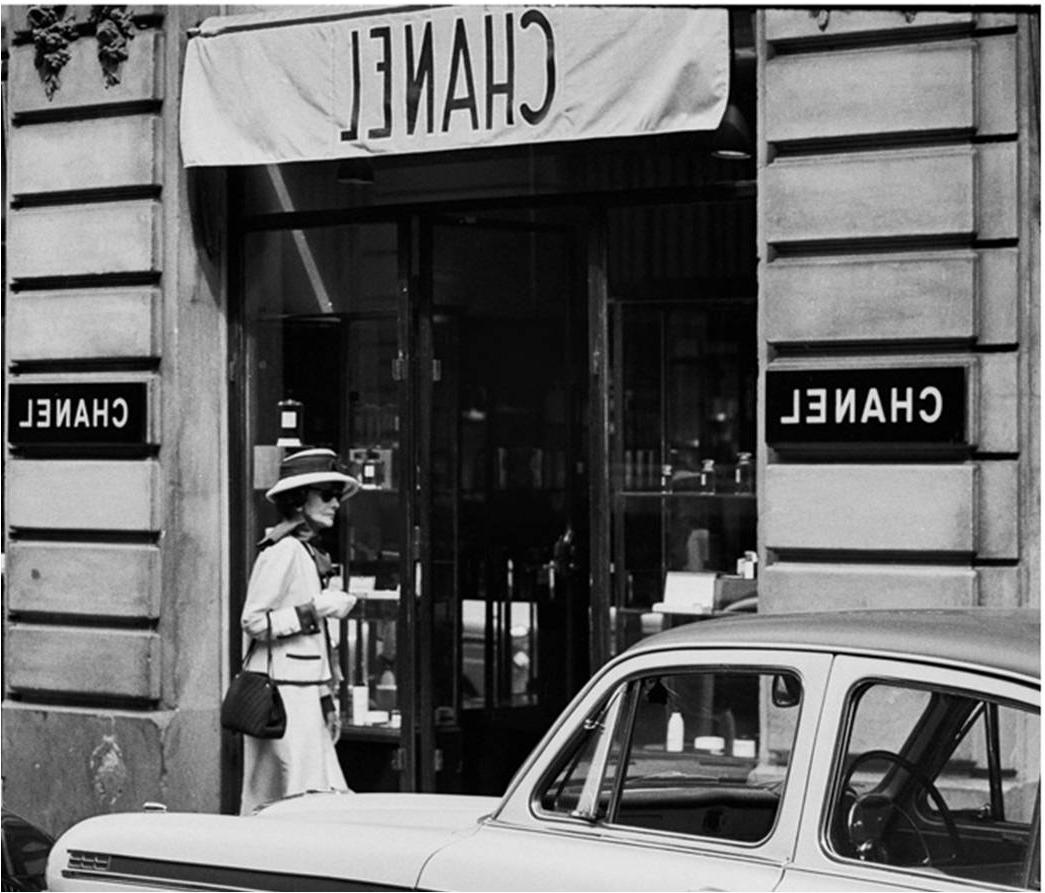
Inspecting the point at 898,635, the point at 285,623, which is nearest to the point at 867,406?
the point at 285,623

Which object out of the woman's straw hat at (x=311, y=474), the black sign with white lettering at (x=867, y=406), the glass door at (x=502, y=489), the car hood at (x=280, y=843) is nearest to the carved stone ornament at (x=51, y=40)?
the glass door at (x=502, y=489)

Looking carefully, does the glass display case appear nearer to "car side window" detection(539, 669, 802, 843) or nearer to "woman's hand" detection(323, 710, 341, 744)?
"woman's hand" detection(323, 710, 341, 744)

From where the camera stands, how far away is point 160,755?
453 inches

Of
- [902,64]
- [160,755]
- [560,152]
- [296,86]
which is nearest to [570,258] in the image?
[560,152]

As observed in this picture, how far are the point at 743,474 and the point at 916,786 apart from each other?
20.9 ft

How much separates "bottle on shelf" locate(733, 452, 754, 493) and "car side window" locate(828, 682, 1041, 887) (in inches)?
246

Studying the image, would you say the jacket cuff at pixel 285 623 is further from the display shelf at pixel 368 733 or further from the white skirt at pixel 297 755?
the display shelf at pixel 368 733

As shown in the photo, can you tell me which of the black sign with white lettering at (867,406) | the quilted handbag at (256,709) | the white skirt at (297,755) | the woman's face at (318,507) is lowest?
the white skirt at (297,755)

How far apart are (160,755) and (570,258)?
3.69 metres

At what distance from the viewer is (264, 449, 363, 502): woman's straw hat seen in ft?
32.1

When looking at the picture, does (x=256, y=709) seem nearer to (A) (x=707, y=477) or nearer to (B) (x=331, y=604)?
(B) (x=331, y=604)

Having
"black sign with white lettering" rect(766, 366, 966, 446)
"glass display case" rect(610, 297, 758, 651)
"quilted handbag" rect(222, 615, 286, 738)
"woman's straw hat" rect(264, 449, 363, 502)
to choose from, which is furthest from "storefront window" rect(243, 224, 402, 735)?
"black sign with white lettering" rect(766, 366, 966, 446)

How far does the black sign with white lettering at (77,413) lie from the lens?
38.7ft

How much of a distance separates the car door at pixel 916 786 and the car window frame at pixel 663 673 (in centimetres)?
4
